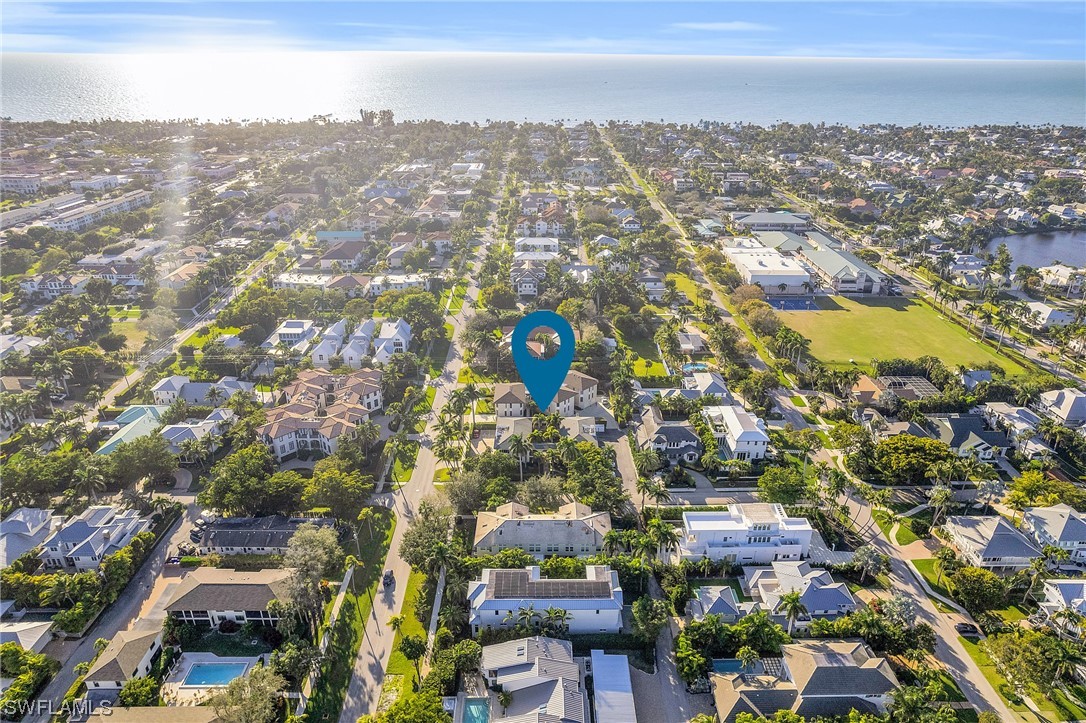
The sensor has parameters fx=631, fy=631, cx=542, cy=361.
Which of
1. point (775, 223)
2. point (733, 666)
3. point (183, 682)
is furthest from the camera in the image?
point (775, 223)

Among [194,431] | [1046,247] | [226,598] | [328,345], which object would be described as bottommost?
[226,598]

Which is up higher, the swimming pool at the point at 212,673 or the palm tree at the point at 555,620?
the palm tree at the point at 555,620

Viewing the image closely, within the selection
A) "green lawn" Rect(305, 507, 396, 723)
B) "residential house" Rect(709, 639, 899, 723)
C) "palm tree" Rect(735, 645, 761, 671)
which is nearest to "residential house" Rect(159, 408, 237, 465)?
"green lawn" Rect(305, 507, 396, 723)

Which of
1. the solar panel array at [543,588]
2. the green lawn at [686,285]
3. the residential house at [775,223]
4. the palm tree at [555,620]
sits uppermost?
the residential house at [775,223]

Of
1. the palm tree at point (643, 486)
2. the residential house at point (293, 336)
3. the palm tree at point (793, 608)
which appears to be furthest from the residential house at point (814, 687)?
the residential house at point (293, 336)

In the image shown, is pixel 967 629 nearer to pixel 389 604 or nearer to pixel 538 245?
pixel 389 604

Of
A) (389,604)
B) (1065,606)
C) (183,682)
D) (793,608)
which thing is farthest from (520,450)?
(1065,606)

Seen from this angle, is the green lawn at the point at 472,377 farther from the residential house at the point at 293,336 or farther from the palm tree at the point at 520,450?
the residential house at the point at 293,336

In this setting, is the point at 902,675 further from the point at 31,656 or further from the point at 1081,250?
the point at 1081,250
